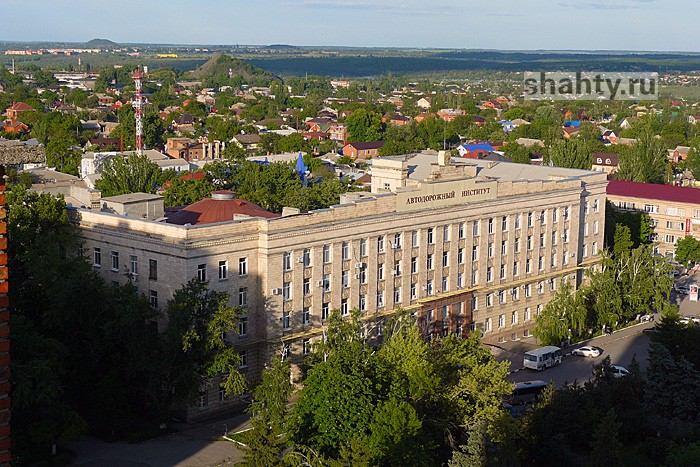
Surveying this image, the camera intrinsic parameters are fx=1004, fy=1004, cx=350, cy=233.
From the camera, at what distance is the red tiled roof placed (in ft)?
238

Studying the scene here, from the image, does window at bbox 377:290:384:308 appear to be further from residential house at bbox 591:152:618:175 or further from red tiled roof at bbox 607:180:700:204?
residential house at bbox 591:152:618:175

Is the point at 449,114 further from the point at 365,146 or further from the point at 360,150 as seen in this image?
the point at 360,150

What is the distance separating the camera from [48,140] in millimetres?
113625

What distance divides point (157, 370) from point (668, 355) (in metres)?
19.3

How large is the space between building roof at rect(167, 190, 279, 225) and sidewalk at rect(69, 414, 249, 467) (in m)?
9.48

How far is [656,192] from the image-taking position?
73.9m

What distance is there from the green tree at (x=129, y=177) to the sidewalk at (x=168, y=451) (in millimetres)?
29076

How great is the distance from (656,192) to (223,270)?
44.8 metres

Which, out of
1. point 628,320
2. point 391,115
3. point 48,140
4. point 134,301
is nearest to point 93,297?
point 134,301

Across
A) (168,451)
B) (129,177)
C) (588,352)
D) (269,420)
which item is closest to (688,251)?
(588,352)

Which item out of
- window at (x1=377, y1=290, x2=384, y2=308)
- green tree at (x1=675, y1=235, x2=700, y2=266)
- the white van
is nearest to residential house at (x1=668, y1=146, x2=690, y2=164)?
green tree at (x1=675, y1=235, x2=700, y2=266)

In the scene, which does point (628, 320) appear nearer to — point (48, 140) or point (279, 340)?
point (279, 340)

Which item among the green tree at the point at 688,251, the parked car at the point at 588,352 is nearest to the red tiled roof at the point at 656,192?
the green tree at the point at 688,251

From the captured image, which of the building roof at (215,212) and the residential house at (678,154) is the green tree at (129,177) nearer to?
the building roof at (215,212)
